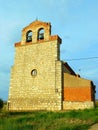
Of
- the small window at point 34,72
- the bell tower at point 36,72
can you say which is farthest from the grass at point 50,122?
the small window at point 34,72

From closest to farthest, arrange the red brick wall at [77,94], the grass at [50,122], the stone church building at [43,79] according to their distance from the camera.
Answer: the grass at [50,122] → the red brick wall at [77,94] → the stone church building at [43,79]

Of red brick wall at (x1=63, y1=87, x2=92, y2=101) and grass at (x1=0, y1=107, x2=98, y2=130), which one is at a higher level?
red brick wall at (x1=63, y1=87, x2=92, y2=101)

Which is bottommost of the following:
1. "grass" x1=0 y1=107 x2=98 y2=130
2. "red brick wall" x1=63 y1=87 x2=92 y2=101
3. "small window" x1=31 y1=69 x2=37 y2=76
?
"grass" x1=0 y1=107 x2=98 y2=130

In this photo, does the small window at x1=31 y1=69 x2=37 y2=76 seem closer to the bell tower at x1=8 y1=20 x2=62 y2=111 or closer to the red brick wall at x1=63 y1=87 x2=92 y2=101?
the bell tower at x1=8 y1=20 x2=62 y2=111

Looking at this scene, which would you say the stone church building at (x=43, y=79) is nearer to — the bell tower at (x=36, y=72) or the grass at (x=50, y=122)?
the bell tower at (x=36, y=72)

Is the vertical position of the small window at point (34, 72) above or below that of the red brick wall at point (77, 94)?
above

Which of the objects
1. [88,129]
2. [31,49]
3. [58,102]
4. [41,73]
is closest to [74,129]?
[88,129]

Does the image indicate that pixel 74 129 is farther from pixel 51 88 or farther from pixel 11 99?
pixel 11 99

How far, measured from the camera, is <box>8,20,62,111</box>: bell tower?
2369 cm

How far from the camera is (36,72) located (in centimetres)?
2492

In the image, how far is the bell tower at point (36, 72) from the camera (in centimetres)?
2369

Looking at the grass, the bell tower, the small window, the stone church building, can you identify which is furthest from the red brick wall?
the grass

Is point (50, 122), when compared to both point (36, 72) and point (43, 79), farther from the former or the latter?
point (36, 72)

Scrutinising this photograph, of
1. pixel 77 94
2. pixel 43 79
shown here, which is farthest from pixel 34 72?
pixel 77 94
